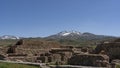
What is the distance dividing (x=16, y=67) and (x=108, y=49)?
1424 centimetres

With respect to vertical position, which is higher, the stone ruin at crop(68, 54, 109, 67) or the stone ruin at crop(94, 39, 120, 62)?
the stone ruin at crop(94, 39, 120, 62)

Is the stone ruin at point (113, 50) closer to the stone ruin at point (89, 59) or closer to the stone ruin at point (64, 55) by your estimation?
the stone ruin at point (64, 55)

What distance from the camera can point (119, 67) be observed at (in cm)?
1923

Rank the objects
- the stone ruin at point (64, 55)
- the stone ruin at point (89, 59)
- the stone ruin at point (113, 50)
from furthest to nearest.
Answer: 1. the stone ruin at point (113, 50)
2. the stone ruin at point (64, 55)
3. the stone ruin at point (89, 59)

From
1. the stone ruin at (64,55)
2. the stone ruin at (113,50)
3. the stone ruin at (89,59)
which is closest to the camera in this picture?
the stone ruin at (89,59)

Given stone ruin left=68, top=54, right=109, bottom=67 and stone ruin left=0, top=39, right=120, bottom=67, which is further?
stone ruin left=0, top=39, right=120, bottom=67

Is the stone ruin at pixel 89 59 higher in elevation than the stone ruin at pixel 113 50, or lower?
lower

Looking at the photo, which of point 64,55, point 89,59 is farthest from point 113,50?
point 89,59

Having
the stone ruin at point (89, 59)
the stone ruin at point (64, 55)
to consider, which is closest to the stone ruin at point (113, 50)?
the stone ruin at point (64, 55)

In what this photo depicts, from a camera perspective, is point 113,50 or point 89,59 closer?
point 89,59

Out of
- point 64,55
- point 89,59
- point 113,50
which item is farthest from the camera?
point 64,55

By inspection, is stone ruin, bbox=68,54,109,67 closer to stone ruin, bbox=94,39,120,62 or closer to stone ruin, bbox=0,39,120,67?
stone ruin, bbox=0,39,120,67

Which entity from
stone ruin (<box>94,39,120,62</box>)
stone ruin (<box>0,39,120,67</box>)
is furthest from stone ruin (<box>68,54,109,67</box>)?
stone ruin (<box>94,39,120,62</box>)

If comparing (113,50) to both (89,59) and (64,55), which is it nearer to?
(64,55)
